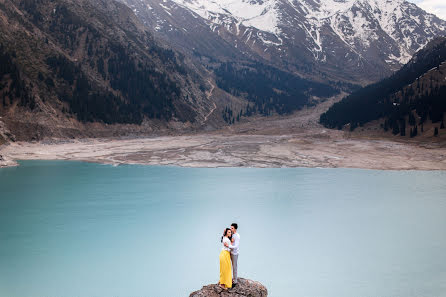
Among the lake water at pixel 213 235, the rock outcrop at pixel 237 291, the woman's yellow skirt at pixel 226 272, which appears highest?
the woman's yellow skirt at pixel 226 272

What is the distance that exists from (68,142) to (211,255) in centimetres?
7166

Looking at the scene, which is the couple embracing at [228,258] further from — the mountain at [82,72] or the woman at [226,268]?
the mountain at [82,72]

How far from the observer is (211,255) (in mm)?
27297

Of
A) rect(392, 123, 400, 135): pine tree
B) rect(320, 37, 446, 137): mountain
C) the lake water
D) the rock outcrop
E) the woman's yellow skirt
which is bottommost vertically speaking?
the lake water

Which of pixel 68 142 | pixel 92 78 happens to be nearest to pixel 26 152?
pixel 68 142

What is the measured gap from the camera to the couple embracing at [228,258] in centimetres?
1577

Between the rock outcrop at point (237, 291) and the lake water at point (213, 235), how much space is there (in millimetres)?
5852

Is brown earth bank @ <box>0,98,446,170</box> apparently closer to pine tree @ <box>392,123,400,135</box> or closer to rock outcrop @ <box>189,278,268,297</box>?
pine tree @ <box>392,123,400,135</box>

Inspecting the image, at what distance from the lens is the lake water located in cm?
2270

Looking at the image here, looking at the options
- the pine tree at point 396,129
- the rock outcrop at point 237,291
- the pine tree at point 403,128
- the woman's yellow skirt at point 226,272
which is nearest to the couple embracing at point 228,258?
the woman's yellow skirt at point 226,272

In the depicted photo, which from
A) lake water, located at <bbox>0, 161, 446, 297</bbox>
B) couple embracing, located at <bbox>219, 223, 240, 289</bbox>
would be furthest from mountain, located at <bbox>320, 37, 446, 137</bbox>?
couple embracing, located at <bbox>219, 223, 240, 289</bbox>

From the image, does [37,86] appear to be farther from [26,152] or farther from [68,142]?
[26,152]

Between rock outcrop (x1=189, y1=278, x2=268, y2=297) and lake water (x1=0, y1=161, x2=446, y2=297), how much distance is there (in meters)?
5.85

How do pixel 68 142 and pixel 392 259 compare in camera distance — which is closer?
pixel 392 259
